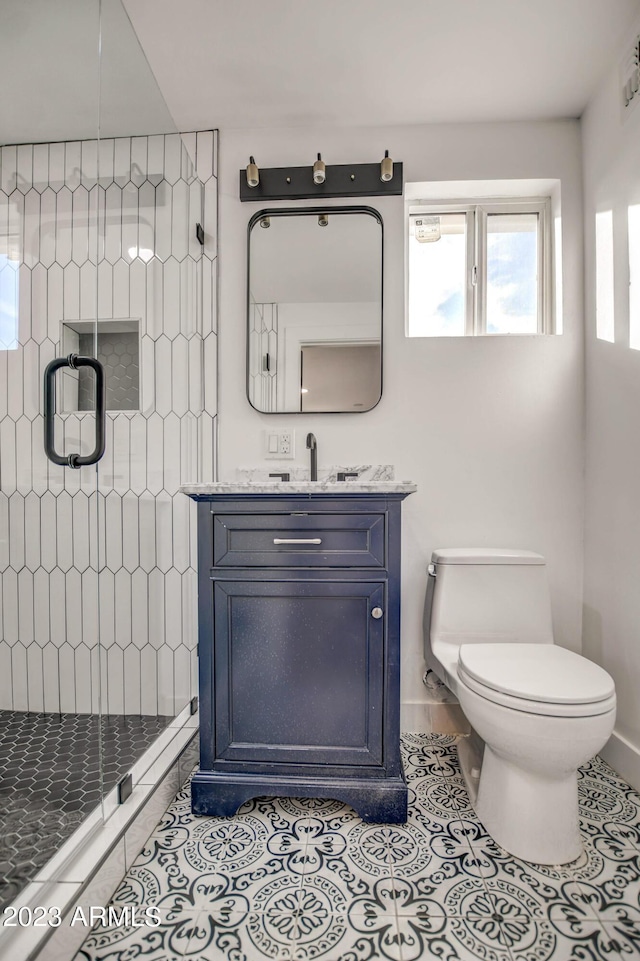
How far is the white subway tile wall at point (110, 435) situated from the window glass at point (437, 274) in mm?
849

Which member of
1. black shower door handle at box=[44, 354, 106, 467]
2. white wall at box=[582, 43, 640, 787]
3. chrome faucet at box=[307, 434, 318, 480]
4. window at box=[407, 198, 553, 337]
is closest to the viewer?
black shower door handle at box=[44, 354, 106, 467]

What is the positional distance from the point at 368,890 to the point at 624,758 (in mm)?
973

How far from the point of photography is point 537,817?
1.15 m

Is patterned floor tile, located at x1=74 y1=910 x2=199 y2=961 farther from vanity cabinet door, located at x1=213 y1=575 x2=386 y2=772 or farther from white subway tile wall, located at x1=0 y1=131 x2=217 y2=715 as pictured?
white subway tile wall, located at x1=0 y1=131 x2=217 y2=715

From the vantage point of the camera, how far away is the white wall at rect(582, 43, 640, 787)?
149cm

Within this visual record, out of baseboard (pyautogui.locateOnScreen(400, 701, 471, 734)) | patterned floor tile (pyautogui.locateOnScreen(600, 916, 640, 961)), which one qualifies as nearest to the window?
baseboard (pyautogui.locateOnScreen(400, 701, 471, 734))

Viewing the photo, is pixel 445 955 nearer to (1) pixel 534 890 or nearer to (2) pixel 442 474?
(1) pixel 534 890

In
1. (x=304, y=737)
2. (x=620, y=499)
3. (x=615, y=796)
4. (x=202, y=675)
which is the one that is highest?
(x=620, y=499)

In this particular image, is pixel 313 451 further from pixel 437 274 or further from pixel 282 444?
pixel 437 274

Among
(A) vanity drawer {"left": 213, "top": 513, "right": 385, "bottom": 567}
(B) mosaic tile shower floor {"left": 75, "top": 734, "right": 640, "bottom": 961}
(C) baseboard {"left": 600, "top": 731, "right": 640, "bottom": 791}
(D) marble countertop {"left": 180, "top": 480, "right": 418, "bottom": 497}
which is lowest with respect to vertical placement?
(B) mosaic tile shower floor {"left": 75, "top": 734, "right": 640, "bottom": 961}

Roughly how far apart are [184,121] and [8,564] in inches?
70.6

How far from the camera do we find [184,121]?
1845 millimetres

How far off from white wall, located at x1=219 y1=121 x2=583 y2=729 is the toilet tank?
0.21 metres

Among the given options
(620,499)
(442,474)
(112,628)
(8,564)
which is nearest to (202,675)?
(112,628)
